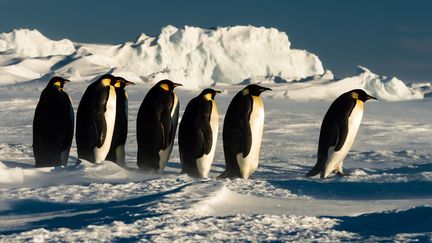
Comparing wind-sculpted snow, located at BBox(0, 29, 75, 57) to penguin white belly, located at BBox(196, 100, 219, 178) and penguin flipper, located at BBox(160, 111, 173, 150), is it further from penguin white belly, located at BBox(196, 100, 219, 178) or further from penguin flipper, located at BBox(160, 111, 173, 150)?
penguin white belly, located at BBox(196, 100, 219, 178)

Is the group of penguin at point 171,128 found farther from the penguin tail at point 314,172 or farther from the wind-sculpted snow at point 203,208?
the wind-sculpted snow at point 203,208

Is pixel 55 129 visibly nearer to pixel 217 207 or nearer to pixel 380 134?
pixel 217 207

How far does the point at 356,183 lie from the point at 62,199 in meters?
2.76

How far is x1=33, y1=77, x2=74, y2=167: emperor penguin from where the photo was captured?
930 cm

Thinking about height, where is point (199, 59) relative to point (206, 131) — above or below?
above

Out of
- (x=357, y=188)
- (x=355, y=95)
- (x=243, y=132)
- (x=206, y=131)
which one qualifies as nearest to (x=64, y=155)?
(x=206, y=131)

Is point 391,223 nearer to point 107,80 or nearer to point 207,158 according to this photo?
point 207,158

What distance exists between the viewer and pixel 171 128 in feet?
29.3

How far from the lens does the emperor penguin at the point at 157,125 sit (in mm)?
8898

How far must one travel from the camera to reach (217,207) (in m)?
5.04

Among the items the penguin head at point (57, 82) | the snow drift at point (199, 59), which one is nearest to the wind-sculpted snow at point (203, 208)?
the penguin head at point (57, 82)

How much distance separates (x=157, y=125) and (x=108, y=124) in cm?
63

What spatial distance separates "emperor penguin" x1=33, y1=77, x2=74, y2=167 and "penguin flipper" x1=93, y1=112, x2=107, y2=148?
48 centimetres

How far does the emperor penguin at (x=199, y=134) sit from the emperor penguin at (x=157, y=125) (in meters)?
0.23
